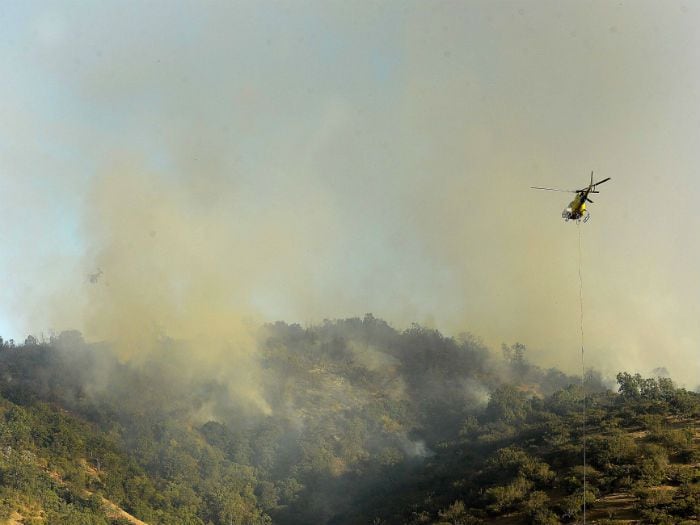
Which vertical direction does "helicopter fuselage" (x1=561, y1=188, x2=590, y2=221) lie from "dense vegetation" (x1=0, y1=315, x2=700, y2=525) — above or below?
above

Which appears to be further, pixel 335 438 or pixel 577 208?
pixel 335 438


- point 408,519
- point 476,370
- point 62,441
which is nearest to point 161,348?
point 62,441

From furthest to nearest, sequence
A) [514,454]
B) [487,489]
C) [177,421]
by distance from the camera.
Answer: [177,421], [514,454], [487,489]

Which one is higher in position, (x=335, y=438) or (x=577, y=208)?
(x=577, y=208)

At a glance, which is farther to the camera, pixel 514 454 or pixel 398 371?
pixel 398 371

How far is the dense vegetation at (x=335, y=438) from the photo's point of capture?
3978 centimetres

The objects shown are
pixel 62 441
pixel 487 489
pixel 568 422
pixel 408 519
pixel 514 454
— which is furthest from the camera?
pixel 62 441

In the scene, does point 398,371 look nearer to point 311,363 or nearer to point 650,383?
point 311,363

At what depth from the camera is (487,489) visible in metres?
42.1

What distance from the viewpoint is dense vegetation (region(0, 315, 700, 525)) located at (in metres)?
39.8

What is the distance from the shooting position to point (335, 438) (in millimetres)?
78500

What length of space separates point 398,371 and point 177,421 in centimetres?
4445

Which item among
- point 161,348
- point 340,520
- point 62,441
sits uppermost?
point 161,348

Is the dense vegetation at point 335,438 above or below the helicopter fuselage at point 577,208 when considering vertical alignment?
below
